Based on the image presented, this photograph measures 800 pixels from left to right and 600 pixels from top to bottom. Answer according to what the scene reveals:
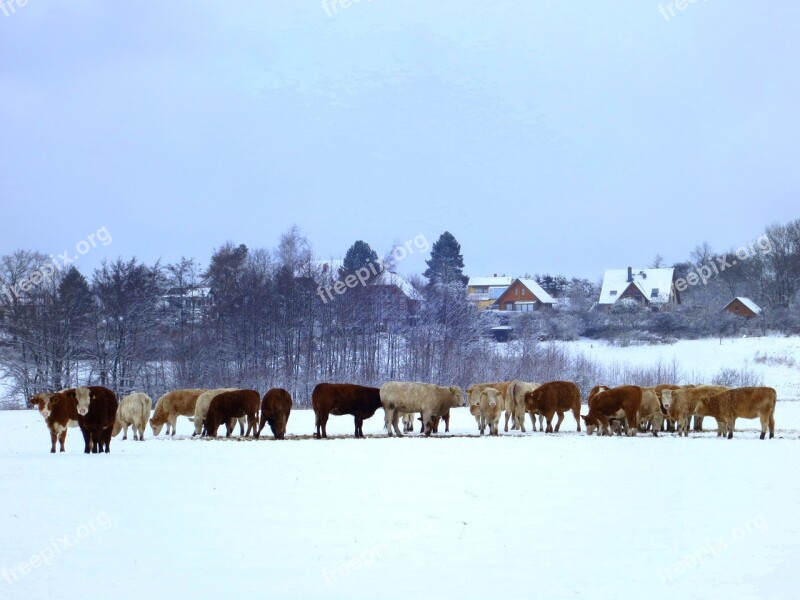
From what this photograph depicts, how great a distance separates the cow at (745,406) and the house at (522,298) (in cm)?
6900

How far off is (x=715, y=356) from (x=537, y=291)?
3492cm

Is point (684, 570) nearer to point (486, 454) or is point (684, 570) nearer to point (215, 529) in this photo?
point (215, 529)

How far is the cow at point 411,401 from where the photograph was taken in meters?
24.1

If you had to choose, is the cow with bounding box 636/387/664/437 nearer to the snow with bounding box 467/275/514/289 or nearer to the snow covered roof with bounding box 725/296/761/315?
the snow covered roof with bounding box 725/296/761/315

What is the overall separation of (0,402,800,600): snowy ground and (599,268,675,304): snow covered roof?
234 feet

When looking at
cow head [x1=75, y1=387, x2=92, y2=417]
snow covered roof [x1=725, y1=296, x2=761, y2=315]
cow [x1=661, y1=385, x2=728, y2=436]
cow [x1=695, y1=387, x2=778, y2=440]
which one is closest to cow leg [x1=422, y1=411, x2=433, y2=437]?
cow [x1=661, y1=385, x2=728, y2=436]

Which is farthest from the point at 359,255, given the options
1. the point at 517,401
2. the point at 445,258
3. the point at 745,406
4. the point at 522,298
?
the point at 745,406

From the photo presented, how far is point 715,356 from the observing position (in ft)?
195

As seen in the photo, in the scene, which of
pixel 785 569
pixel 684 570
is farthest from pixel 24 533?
pixel 785 569

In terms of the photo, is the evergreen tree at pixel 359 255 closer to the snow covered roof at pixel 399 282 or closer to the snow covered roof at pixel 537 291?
the snow covered roof at pixel 399 282

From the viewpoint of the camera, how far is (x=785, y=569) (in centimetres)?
897

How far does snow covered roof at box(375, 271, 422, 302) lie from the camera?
6405cm

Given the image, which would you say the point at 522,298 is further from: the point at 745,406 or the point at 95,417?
the point at 95,417

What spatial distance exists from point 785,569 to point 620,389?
14405 millimetres
